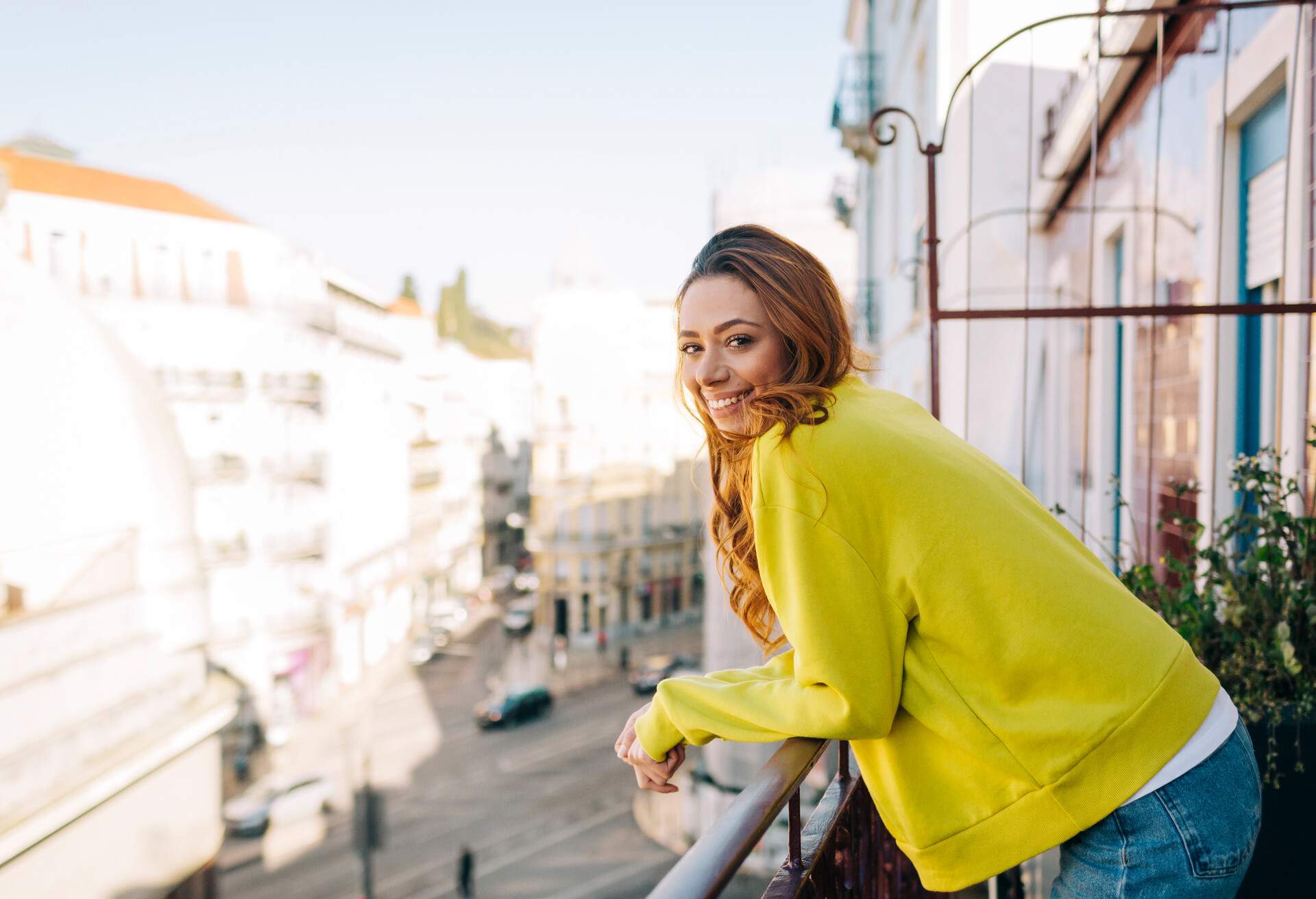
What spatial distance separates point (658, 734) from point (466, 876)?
41.3 feet

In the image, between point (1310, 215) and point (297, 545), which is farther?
point (297, 545)

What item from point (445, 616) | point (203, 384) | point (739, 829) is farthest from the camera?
point (445, 616)

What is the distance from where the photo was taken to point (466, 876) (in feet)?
40.1

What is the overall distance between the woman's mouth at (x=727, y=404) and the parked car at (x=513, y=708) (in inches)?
778

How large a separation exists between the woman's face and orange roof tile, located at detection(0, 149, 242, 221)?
22.6 m

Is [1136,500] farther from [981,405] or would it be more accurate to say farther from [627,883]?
[627,883]

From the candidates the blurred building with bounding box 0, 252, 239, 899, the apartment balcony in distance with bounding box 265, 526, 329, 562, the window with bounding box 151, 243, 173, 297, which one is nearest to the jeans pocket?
the blurred building with bounding box 0, 252, 239, 899

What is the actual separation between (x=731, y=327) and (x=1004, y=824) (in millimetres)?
622

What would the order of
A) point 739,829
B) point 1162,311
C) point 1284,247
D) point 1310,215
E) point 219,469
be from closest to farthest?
point 739,829, point 1162,311, point 1310,215, point 1284,247, point 219,469

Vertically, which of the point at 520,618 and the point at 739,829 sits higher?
the point at 739,829

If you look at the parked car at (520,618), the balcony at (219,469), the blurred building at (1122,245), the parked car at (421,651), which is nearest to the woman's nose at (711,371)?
the blurred building at (1122,245)

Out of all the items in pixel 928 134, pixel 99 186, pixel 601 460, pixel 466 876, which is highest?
pixel 99 186

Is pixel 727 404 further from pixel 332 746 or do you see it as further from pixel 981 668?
pixel 332 746

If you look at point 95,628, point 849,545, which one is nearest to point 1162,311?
point 849,545
